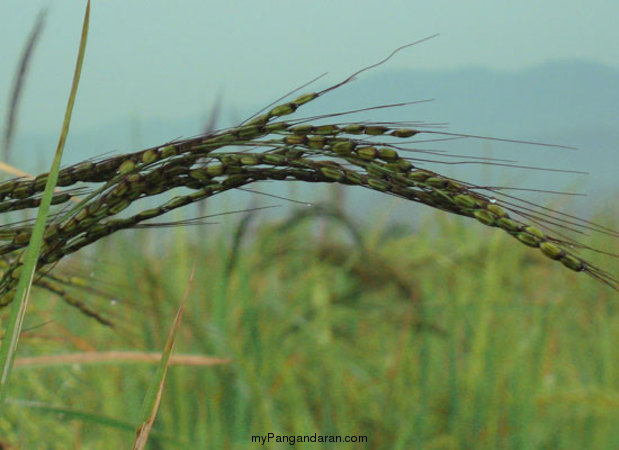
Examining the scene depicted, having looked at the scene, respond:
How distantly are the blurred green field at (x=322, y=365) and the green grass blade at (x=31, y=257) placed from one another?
746mm

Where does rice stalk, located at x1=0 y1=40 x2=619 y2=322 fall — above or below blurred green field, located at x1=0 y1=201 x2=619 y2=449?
above

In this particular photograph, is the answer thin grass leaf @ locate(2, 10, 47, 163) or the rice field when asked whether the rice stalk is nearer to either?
the rice field

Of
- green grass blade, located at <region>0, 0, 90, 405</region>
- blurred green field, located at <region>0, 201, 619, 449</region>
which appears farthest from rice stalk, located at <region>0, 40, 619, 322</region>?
blurred green field, located at <region>0, 201, 619, 449</region>

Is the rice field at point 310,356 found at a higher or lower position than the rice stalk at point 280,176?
Result: lower

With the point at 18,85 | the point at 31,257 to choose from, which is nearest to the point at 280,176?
the point at 31,257

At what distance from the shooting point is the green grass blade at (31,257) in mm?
550

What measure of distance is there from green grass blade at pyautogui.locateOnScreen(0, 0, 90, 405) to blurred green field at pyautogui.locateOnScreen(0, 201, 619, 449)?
0.75 metres

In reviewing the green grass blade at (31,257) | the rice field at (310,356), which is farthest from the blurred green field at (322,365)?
the green grass blade at (31,257)

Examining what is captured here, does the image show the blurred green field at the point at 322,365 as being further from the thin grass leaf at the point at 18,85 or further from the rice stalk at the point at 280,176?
the rice stalk at the point at 280,176

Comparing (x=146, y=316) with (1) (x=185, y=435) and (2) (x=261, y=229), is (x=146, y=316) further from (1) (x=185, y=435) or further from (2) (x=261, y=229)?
(2) (x=261, y=229)

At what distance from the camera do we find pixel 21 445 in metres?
1.43

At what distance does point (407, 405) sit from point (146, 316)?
1.96 ft

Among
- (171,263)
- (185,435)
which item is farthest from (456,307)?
(171,263)

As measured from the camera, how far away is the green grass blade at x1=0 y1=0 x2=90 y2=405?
1.81 feet
